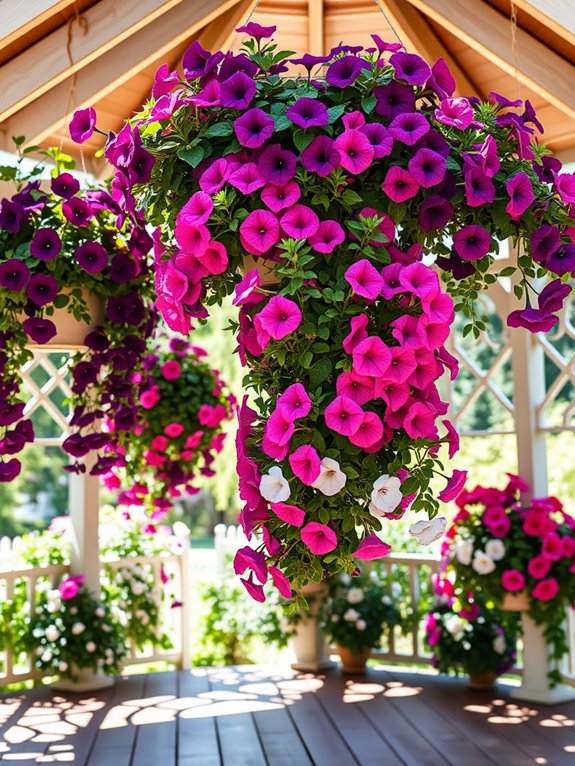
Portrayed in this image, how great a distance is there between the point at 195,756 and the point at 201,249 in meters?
2.58

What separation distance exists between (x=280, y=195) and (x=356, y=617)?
3.76 m

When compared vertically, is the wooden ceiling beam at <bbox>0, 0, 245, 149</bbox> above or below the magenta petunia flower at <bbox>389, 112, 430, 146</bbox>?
above

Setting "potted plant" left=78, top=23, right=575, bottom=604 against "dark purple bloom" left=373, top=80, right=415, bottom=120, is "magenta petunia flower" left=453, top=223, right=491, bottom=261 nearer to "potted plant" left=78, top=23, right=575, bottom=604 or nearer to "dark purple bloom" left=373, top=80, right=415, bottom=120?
"potted plant" left=78, top=23, right=575, bottom=604

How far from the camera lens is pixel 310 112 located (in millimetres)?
1569

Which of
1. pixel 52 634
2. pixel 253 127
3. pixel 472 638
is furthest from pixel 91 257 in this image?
pixel 472 638

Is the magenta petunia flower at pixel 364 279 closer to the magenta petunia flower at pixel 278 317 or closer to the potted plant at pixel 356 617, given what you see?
the magenta petunia flower at pixel 278 317

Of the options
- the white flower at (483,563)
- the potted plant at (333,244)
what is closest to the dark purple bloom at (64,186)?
the potted plant at (333,244)

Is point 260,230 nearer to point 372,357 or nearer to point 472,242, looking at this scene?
point 372,357

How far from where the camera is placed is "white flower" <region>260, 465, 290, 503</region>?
4.69 feet

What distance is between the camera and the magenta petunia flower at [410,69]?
5.27ft

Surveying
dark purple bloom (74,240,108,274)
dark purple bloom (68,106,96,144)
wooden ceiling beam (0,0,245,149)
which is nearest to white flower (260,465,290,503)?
dark purple bloom (68,106,96,144)

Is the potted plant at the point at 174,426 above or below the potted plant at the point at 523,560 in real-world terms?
above

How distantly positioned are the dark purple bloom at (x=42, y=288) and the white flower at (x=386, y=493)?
114 cm

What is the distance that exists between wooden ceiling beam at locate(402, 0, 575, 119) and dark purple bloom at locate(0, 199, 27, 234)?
131 cm
